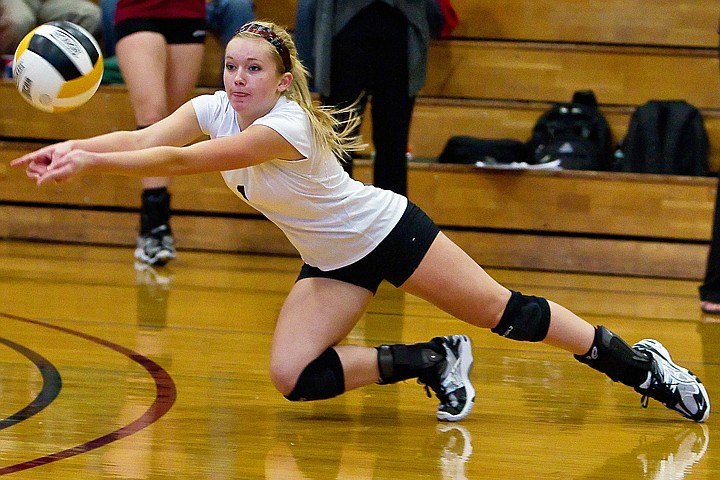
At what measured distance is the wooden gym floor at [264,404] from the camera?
2287mm

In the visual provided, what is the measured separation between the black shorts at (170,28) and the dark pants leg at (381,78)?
64cm

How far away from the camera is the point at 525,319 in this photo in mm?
2645

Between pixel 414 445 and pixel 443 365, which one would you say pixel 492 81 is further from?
pixel 414 445

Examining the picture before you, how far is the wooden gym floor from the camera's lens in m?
2.29

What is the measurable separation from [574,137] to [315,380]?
3.08 metres

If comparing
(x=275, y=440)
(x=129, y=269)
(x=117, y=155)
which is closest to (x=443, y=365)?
(x=275, y=440)

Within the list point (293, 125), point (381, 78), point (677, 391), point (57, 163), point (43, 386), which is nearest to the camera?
point (57, 163)

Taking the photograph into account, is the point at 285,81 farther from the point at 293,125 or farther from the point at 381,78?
the point at 381,78

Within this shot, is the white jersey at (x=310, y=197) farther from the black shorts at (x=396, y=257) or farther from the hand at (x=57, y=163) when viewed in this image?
the hand at (x=57, y=163)

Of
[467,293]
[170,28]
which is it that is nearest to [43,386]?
[467,293]

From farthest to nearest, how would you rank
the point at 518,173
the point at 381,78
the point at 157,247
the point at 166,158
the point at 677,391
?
the point at 518,173, the point at 157,247, the point at 381,78, the point at 677,391, the point at 166,158

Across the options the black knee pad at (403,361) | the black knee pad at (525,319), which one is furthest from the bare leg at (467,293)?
the black knee pad at (403,361)

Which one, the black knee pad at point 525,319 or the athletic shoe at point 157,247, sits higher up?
the black knee pad at point 525,319

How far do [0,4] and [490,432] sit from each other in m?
4.13
